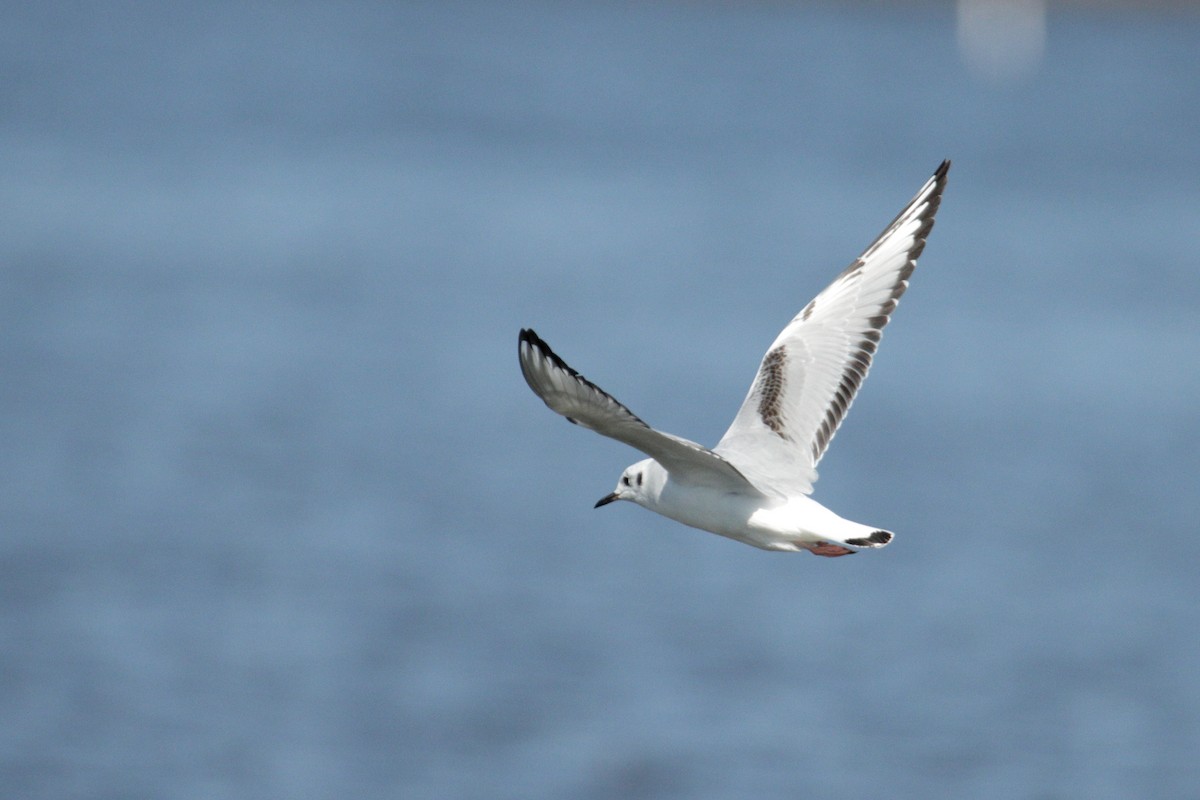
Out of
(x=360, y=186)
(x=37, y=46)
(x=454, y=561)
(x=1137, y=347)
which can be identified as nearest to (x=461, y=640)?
(x=454, y=561)

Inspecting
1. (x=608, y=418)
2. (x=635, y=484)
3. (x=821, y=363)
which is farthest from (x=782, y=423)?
(x=608, y=418)

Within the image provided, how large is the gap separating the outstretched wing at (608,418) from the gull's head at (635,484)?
0.67ft

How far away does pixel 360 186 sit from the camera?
92.2ft

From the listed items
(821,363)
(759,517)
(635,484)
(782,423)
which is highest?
(821,363)

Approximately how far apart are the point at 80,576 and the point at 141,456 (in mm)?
2802

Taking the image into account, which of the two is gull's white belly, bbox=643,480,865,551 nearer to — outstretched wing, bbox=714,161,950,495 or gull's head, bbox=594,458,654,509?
gull's head, bbox=594,458,654,509

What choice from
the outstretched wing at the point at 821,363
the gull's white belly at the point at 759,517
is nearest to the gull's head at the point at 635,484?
the gull's white belly at the point at 759,517

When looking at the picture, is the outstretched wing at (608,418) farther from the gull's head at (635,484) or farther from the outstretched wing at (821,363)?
the outstretched wing at (821,363)

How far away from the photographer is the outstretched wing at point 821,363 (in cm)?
841

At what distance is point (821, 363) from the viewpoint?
8922 mm

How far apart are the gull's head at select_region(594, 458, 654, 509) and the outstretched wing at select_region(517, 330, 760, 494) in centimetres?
20

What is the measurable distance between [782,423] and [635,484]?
1.10 metres

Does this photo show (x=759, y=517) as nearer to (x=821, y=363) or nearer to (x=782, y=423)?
(x=782, y=423)

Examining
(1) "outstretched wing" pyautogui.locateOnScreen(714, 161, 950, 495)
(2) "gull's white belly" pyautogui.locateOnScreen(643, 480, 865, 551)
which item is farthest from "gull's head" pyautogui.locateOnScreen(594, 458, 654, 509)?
(1) "outstretched wing" pyautogui.locateOnScreen(714, 161, 950, 495)
